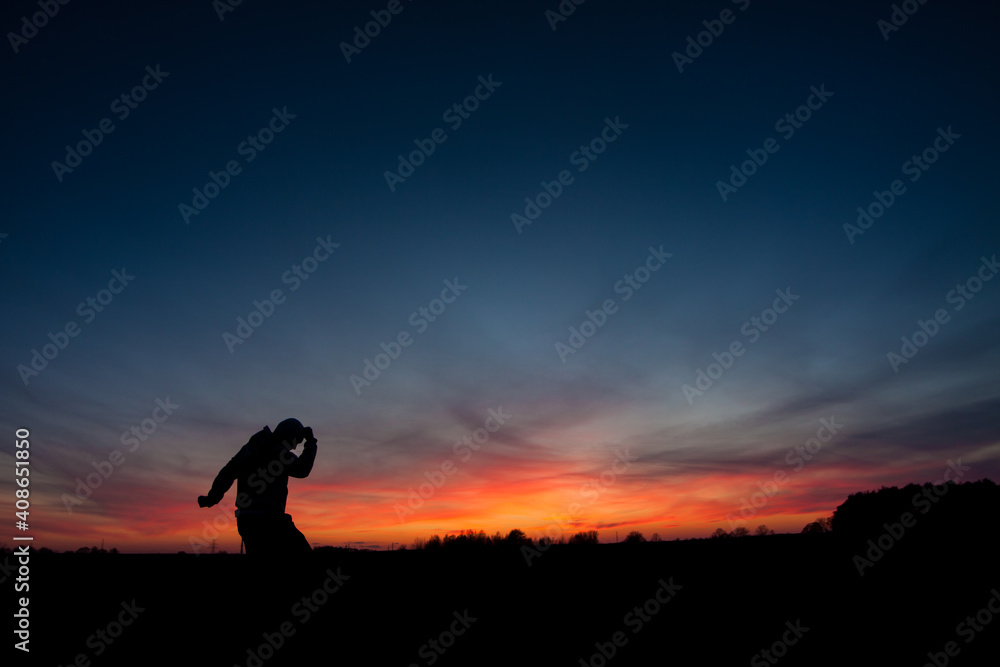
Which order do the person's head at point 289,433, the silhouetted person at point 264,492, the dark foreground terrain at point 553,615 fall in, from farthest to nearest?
the person's head at point 289,433 → the silhouetted person at point 264,492 → the dark foreground terrain at point 553,615

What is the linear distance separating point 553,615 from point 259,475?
15.8ft

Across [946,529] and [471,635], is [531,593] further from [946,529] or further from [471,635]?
[946,529]

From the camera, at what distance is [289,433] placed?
23.8 ft

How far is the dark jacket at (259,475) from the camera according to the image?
673cm

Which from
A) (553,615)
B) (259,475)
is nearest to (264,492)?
(259,475)

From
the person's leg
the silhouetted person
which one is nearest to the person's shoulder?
the silhouetted person

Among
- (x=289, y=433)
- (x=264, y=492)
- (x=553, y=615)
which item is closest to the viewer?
(x=264, y=492)

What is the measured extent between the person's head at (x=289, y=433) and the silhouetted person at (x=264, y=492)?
0.05ft

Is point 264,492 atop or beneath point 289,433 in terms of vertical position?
beneath

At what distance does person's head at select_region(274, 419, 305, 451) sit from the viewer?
719 cm

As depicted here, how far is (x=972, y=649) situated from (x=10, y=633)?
12.4 m

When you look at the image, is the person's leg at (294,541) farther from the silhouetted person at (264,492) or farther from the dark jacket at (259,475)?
the dark jacket at (259,475)

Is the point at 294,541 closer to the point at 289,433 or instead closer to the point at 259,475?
the point at 259,475

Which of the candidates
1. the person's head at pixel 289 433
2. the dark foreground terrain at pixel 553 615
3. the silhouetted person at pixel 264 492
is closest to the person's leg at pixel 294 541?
the silhouetted person at pixel 264 492
